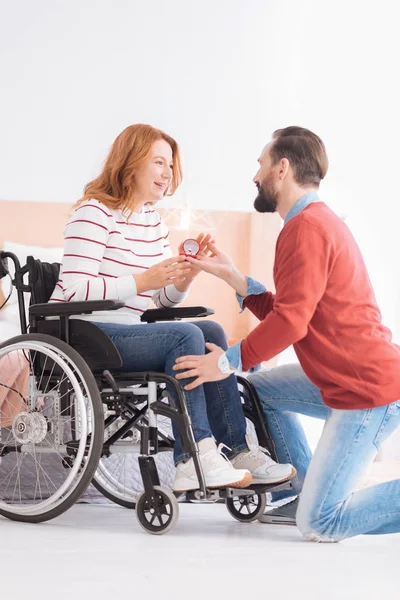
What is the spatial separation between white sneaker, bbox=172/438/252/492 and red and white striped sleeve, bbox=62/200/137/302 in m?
0.46

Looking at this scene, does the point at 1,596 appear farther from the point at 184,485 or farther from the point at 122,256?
the point at 122,256

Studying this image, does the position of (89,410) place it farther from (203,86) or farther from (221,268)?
(203,86)

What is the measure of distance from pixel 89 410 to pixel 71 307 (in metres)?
0.26

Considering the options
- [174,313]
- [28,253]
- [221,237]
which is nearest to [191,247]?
[174,313]

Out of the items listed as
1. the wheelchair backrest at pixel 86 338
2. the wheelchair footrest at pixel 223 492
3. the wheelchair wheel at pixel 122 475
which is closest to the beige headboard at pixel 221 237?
the wheelchair wheel at pixel 122 475

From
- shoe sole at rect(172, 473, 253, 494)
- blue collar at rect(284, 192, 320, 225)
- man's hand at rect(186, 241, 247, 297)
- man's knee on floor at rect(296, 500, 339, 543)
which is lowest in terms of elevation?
man's knee on floor at rect(296, 500, 339, 543)

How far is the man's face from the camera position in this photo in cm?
222

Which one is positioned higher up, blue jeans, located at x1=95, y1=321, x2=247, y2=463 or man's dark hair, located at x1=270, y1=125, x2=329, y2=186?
man's dark hair, located at x1=270, y1=125, x2=329, y2=186

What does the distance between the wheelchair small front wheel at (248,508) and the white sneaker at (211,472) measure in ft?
1.41

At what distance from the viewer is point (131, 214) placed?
7.83 ft

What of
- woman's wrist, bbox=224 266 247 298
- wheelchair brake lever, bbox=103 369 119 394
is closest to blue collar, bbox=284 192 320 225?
woman's wrist, bbox=224 266 247 298

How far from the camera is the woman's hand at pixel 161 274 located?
2188 millimetres

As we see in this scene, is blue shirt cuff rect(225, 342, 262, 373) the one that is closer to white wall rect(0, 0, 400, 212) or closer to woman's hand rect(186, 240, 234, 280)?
woman's hand rect(186, 240, 234, 280)

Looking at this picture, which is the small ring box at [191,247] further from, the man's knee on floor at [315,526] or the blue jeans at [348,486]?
the man's knee on floor at [315,526]
